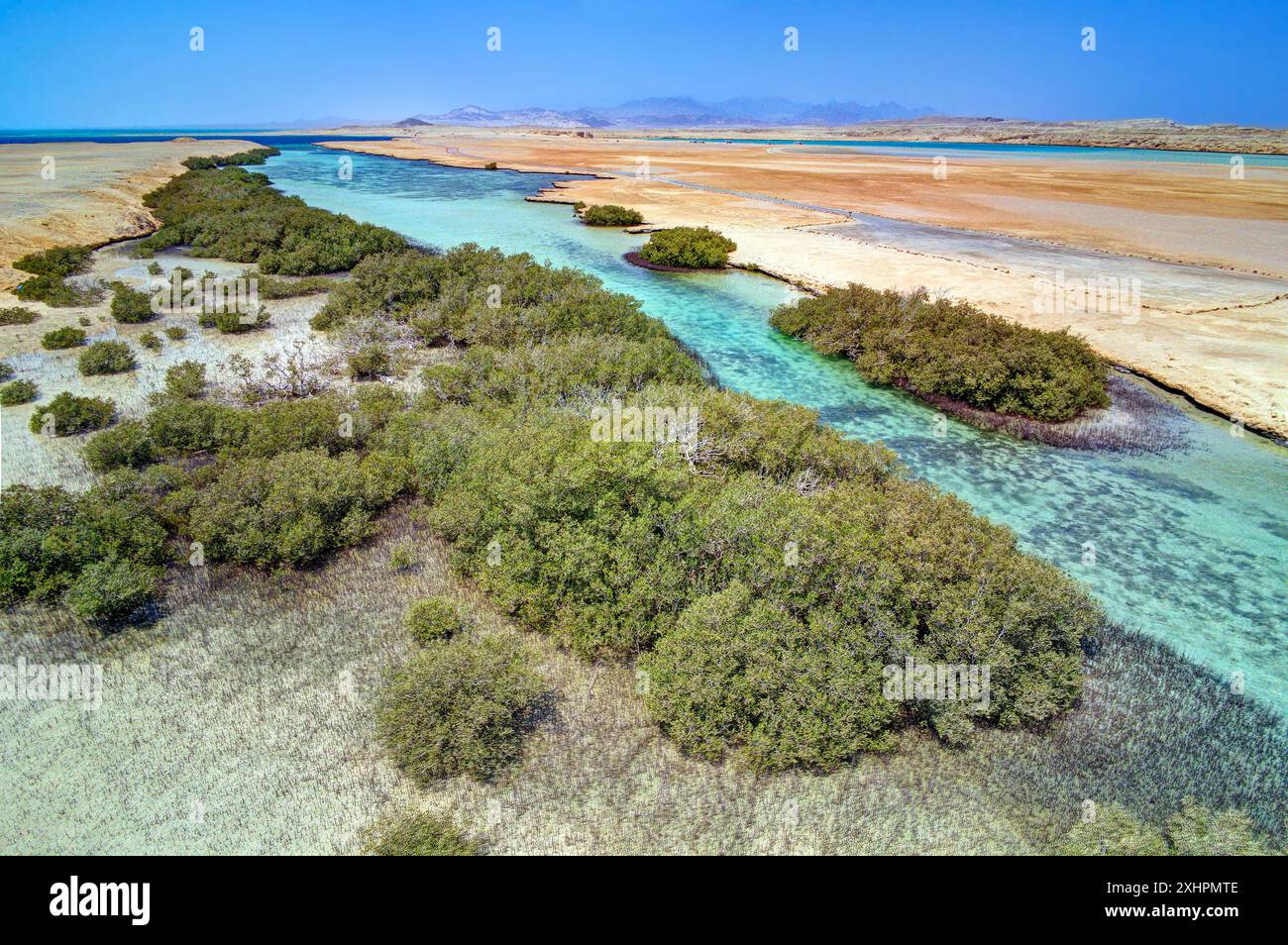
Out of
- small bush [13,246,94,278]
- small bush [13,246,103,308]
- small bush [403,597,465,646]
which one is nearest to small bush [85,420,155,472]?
small bush [403,597,465,646]

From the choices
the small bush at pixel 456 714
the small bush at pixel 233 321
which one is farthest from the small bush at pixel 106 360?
the small bush at pixel 456 714

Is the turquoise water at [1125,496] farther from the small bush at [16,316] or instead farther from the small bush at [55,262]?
the small bush at [55,262]

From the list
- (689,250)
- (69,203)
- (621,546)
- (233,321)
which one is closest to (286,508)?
(621,546)

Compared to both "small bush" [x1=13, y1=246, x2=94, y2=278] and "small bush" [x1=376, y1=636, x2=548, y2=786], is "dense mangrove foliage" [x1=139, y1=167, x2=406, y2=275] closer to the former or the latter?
"small bush" [x1=13, y1=246, x2=94, y2=278]

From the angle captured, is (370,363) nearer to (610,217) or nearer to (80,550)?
(80,550)

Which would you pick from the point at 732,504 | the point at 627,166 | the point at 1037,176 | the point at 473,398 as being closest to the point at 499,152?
the point at 627,166
